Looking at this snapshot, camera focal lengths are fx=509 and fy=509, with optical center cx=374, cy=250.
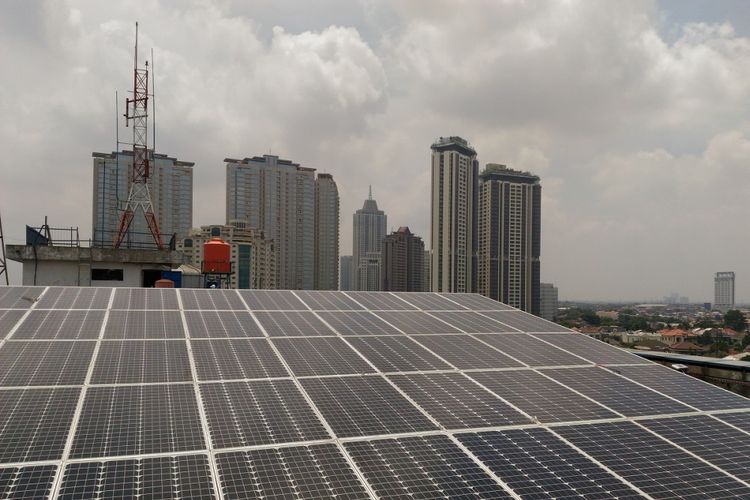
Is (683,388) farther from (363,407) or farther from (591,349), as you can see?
(363,407)

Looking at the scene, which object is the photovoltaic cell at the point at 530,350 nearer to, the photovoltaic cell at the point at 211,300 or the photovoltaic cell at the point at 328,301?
the photovoltaic cell at the point at 328,301

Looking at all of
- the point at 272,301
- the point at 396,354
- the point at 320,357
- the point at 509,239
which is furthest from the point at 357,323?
the point at 509,239

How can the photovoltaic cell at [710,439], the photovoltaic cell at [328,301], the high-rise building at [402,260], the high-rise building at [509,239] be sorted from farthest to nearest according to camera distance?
the high-rise building at [402,260] < the high-rise building at [509,239] < the photovoltaic cell at [328,301] < the photovoltaic cell at [710,439]

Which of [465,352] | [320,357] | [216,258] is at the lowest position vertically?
[465,352]

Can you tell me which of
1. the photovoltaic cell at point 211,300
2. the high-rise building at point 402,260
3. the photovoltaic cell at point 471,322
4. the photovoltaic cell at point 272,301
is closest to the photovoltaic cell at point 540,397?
the photovoltaic cell at point 471,322

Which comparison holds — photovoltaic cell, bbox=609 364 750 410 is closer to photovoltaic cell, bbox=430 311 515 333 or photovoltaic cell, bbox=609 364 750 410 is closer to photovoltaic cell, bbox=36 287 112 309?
photovoltaic cell, bbox=430 311 515 333

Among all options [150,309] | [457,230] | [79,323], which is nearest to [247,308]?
[150,309]
